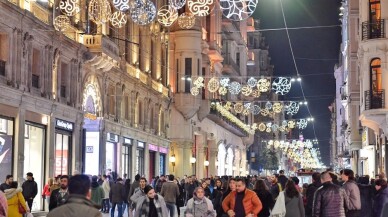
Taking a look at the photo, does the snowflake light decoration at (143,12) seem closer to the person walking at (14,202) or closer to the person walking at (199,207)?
the person walking at (14,202)

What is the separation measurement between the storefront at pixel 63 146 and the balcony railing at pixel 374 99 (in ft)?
44.0

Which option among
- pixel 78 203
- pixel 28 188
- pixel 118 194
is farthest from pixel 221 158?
pixel 78 203

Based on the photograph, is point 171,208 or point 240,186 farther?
point 171,208

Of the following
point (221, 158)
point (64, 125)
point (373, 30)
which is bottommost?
point (64, 125)

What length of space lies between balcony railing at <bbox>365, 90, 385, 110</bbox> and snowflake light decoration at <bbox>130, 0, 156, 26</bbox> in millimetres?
14135

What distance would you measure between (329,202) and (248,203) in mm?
1423

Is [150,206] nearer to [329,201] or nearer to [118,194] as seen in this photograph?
[329,201]

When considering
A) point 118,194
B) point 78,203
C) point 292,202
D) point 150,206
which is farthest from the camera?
point 118,194

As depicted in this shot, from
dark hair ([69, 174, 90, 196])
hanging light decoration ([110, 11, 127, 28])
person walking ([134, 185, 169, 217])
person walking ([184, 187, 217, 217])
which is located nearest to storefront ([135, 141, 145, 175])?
hanging light decoration ([110, 11, 127, 28])

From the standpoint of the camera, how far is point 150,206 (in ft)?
49.2

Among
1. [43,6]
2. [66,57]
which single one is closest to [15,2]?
[43,6]

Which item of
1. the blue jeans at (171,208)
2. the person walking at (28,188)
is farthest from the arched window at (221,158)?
the person walking at (28,188)

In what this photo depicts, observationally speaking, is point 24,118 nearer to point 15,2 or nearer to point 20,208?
point 15,2

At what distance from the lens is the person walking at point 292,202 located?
1597 cm
